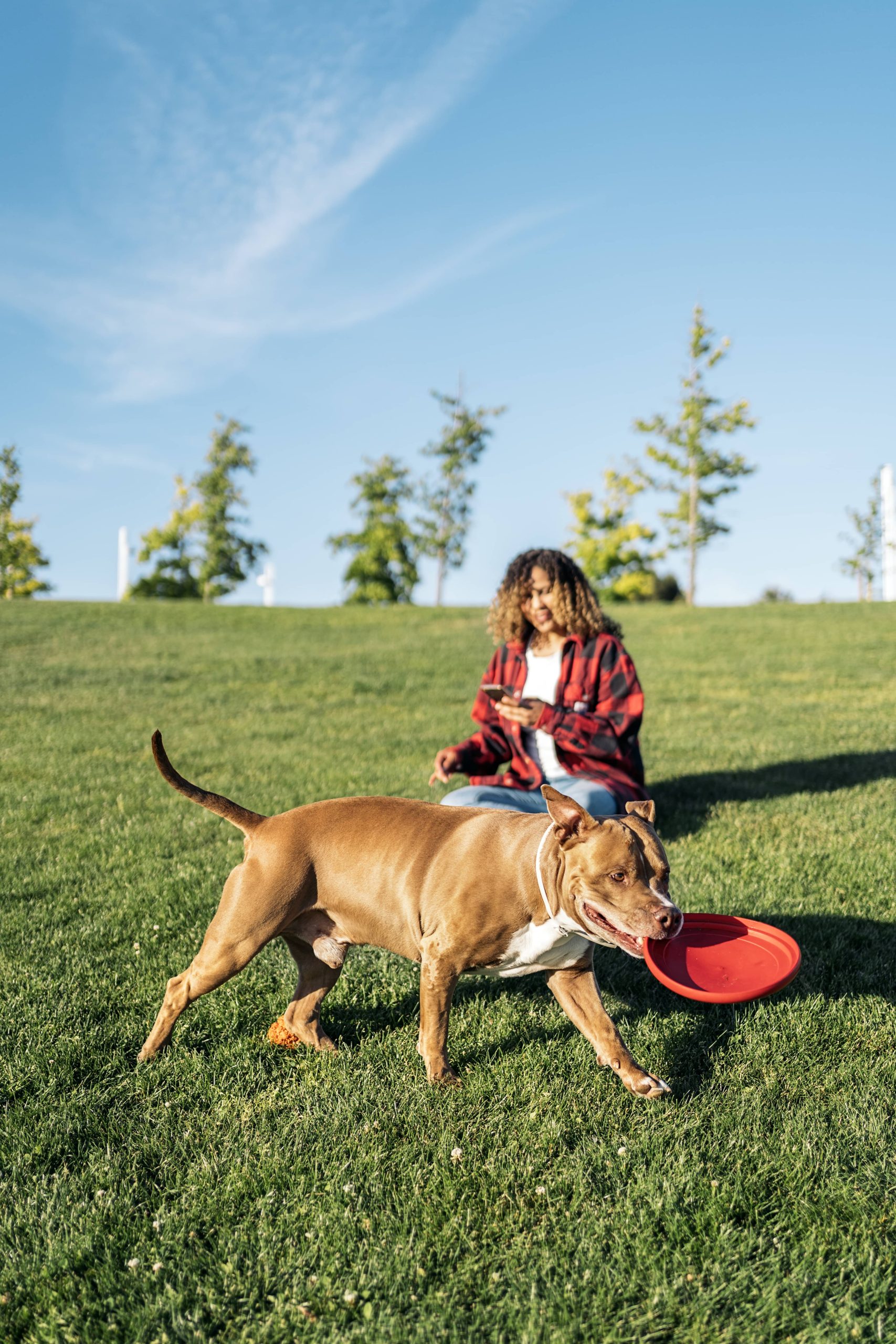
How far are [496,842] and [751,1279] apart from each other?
62.9 inches

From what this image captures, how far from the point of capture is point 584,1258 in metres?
2.70

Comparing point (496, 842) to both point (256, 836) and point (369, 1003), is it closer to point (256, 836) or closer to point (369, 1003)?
point (256, 836)

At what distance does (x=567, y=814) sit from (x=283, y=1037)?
1.71 metres

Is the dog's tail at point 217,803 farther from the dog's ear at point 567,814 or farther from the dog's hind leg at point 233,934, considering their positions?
the dog's ear at point 567,814

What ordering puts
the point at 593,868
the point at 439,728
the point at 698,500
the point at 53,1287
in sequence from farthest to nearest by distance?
the point at 698,500
the point at 439,728
the point at 593,868
the point at 53,1287

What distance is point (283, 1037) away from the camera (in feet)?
13.1

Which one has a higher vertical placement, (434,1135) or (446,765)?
(446,765)

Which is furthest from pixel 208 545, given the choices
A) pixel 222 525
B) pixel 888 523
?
pixel 888 523

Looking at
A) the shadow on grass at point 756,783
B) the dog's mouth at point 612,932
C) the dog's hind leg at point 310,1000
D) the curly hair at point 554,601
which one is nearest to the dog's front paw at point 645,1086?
the dog's mouth at point 612,932

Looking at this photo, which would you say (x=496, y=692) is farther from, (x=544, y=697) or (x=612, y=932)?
(x=612, y=932)


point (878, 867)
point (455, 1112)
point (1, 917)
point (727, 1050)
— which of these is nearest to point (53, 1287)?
point (455, 1112)

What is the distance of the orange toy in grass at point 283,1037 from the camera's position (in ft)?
13.1

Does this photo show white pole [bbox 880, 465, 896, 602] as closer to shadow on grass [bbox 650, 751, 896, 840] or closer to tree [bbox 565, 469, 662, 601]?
tree [bbox 565, 469, 662, 601]

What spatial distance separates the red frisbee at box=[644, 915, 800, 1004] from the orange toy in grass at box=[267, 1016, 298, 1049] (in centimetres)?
153
